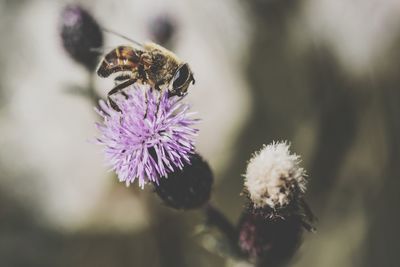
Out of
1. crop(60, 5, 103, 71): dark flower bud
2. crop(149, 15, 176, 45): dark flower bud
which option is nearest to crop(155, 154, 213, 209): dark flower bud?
crop(60, 5, 103, 71): dark flower bud

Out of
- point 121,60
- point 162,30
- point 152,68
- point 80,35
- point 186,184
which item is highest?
point 162,30

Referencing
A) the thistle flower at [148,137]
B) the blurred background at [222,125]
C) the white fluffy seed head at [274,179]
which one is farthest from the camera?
the blurred background at [222,125]

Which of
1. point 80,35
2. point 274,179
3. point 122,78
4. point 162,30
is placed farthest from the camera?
point 162,30

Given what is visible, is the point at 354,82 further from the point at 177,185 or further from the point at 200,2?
the point at 177,185

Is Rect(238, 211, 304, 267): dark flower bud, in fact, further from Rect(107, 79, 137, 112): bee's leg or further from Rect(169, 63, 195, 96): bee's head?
Rect(107, 79, 137, 112): bee's leg

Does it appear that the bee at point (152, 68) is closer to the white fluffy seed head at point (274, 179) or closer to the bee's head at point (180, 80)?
the bee's head at point (180, 80)

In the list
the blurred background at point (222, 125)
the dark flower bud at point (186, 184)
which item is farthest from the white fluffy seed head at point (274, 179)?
the blurred background at point (222, 125)

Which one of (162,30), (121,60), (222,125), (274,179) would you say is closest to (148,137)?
(121,60)

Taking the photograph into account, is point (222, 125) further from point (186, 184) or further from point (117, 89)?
point (117, 89)
